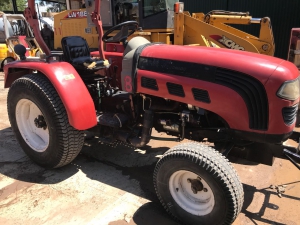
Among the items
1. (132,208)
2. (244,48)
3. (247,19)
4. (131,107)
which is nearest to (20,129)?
(131,107)

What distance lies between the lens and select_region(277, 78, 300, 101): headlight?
205cm

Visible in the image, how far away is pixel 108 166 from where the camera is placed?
3291mm

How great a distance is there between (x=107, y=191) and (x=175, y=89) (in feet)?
3.93

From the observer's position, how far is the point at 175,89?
8.03 ft

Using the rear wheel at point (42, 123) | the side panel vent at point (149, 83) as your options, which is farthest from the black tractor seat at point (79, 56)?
the side panel vent at point (149, 83)

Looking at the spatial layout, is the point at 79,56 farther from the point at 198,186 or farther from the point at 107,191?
the point at 198,186

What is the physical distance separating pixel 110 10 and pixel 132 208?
6204mm

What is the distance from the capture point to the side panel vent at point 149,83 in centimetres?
255

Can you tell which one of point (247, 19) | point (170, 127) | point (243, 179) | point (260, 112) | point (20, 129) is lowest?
point (243, 179)

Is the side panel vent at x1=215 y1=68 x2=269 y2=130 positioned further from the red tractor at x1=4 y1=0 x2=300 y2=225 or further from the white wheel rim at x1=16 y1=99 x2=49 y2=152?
the white wheel rim at x1=16 y1=99 x2=49 y2=152

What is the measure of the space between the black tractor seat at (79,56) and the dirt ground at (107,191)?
1060 millimetres

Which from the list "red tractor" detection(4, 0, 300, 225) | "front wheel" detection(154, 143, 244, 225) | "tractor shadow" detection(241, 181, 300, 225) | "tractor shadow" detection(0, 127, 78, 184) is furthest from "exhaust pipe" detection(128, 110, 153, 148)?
"tractor shadow" detection(241, 181, 300, 225)

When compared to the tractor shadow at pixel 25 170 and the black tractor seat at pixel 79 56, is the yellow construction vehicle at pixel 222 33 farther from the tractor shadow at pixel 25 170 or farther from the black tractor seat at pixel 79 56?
the tractor shadow at pixel 25 170

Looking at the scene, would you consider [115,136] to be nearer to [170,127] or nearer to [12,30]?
[170,127]
